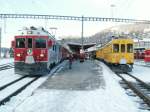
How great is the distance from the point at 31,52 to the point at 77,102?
13.1m

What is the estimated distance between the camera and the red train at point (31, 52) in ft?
85.3

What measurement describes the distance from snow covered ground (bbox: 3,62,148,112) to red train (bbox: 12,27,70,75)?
8.72m

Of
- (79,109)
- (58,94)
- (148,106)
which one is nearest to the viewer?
(79,109)

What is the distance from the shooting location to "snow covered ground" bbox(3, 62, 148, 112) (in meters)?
12.2

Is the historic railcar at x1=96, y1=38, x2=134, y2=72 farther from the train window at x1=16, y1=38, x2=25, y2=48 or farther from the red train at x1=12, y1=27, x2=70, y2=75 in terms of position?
the train window at x1=16, y1=38, x2=25, y2=48

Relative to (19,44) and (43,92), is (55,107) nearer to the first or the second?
(43,92)

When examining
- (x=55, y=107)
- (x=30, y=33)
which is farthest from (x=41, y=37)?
(x=55, y=107)

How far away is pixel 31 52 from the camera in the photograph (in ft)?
86.4

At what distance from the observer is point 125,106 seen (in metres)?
12.9

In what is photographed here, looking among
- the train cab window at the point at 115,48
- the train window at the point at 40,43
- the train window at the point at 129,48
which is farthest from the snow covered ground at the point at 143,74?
the train window at the point at 40,43

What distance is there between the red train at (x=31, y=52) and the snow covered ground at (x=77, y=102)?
343 inches

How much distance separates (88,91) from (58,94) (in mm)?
1639

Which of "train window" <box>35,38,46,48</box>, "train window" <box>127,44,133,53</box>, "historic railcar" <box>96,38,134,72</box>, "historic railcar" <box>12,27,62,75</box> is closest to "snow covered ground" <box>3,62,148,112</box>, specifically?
"historic railcar" <box>12,27,62,75</box>

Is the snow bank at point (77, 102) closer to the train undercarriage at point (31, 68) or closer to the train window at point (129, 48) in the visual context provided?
the train undercarriage at point (31, 68)
